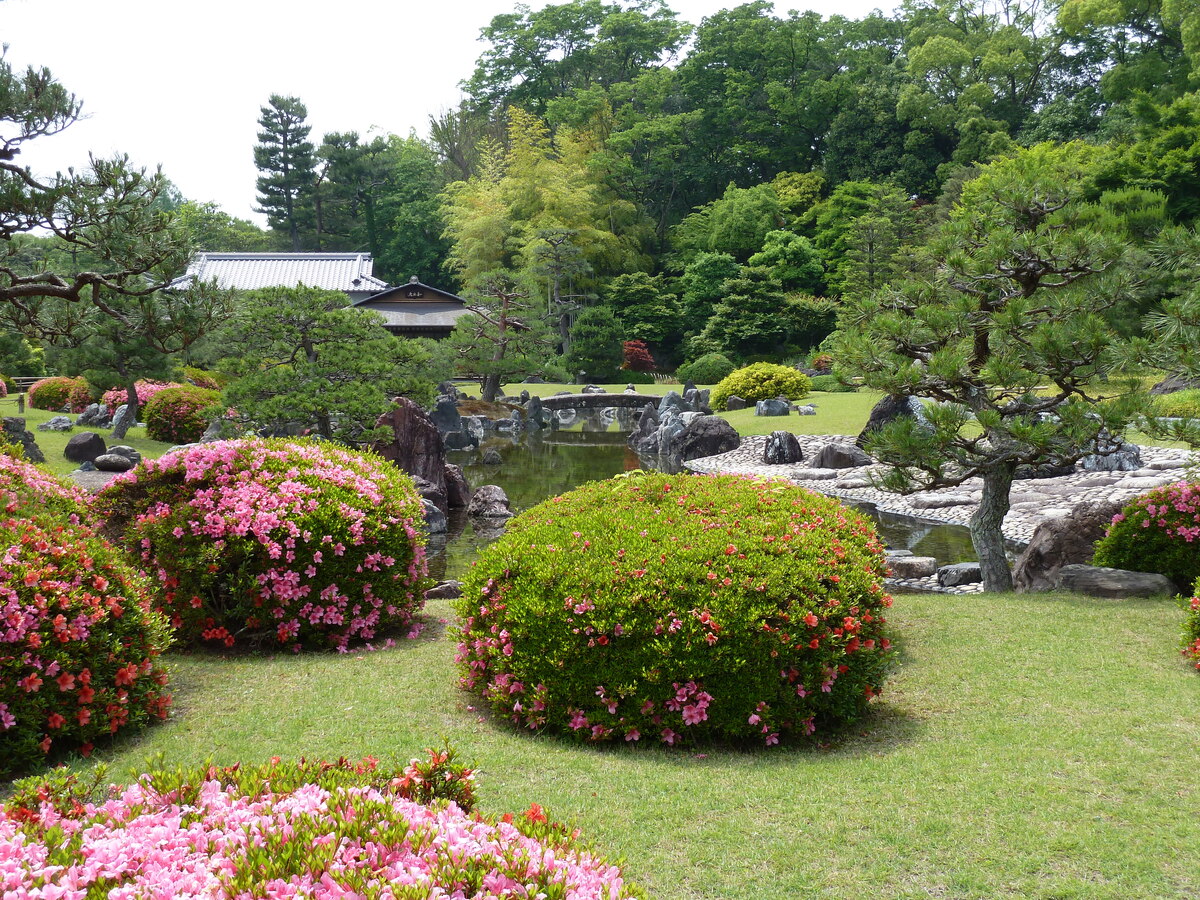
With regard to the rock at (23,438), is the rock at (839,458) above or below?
below

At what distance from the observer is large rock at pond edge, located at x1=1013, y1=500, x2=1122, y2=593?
7.63 metres

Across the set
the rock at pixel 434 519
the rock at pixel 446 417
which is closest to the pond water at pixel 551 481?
the rock at pixel 434 519

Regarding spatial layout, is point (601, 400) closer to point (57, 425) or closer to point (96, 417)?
point (96, 417)

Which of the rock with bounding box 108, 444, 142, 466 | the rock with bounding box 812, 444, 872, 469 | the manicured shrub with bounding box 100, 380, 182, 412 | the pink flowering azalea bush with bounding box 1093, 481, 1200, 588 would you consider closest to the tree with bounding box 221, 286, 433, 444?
the rock with bounding box 108, 444, 142, 466

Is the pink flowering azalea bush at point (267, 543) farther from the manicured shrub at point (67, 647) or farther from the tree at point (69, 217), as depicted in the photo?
the tree at point (69, 217)

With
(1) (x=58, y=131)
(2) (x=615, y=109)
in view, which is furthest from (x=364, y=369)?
(2) (x=615, y=109)

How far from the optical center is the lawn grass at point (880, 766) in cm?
295

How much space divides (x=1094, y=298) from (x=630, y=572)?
4719 mm

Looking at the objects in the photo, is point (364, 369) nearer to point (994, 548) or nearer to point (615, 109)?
point (994, 548)

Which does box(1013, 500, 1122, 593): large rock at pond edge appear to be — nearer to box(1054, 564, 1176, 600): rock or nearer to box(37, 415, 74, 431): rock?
box(1054, 564, 1176, 600): rock

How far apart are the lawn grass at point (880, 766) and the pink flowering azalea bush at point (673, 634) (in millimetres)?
162

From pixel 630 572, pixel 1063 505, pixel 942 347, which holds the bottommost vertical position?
pixel 1063 505

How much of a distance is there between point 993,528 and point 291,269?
129ft

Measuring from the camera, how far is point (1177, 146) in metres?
24.4
